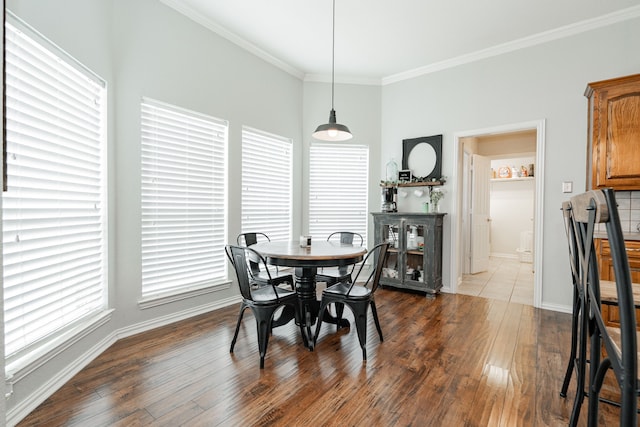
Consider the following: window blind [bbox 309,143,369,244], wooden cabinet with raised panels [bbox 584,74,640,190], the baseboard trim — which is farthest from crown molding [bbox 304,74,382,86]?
the baseboard trim

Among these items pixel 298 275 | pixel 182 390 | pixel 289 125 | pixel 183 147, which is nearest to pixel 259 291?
pixel 298 275

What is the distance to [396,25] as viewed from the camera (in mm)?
3508

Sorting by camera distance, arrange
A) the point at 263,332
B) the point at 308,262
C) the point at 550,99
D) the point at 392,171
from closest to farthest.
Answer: the point at 263,332
the point at 308,262
the point at 550,99
the point at 392,171

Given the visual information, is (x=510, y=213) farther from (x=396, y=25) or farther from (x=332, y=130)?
(x=332, y=130)

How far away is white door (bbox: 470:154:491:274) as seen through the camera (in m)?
5.49

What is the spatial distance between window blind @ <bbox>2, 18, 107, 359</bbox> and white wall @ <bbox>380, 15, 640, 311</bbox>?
4046 mm

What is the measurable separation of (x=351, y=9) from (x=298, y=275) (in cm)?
278

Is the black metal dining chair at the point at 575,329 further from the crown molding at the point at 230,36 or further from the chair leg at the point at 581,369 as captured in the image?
the crown molding at the point at 230,36

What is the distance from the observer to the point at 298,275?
3.00 meters

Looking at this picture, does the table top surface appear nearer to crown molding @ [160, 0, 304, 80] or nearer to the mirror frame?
the mirror frame

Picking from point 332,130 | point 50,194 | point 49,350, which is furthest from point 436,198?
point 49,350

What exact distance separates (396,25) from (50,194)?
362cm

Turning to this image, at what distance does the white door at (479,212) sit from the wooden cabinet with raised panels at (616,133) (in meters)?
2.32

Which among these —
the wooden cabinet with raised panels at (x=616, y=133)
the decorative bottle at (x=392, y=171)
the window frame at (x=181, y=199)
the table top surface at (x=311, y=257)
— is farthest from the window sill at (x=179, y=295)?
the wooden cabinet with raised panels at (x=616, y=133)
